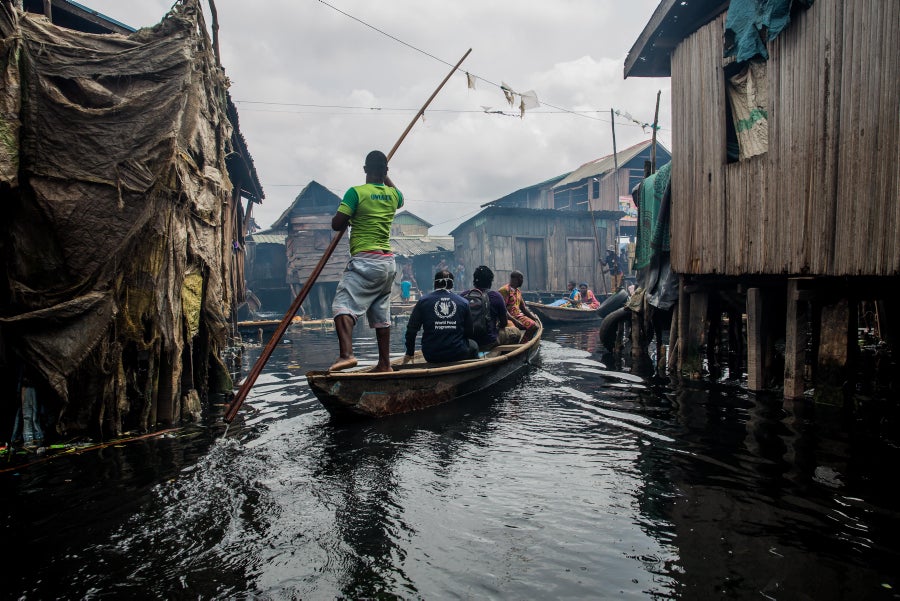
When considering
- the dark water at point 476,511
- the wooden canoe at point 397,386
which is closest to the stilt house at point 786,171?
the dark water at point 476,511

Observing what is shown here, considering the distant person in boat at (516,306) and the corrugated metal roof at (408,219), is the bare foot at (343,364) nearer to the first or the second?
the distant person in boat at (516,306)

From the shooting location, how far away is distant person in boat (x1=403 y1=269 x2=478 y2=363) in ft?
21.8

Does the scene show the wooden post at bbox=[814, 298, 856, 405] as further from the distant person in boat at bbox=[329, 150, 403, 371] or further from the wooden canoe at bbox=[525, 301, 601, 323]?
the wooden canoe at bbox=[525, 301, 601, 323]

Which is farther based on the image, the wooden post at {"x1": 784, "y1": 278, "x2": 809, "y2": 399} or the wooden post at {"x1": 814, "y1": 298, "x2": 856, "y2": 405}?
the wooden post at {"x1": 784, "y1": 278, "x2": 809, "y2": 399}

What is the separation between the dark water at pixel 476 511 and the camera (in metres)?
2.53

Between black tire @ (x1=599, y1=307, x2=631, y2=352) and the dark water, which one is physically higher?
black tire @ (x1=599, y1=307, x2=631, y2=352)

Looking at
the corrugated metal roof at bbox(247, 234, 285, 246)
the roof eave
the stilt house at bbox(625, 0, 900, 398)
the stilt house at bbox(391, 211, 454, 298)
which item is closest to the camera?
the stilt house at bbox(625, 0, 900, 398)

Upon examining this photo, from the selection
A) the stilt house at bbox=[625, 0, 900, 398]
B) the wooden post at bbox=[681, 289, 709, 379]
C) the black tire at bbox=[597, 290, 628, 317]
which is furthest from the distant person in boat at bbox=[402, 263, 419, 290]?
the wooden post at bbox=[681, 289, 709, 379]

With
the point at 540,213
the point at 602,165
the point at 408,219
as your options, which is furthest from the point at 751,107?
the point at 408,219

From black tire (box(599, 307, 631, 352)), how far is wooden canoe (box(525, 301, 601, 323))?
6210 mm

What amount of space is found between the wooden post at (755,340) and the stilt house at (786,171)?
0.02 metres

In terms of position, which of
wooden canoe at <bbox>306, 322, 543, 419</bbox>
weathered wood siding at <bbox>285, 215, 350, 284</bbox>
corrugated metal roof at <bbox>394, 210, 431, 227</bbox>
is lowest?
wooden canoe at <bbox>306, 322, 543, 419</bbox>

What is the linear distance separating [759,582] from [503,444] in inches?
102

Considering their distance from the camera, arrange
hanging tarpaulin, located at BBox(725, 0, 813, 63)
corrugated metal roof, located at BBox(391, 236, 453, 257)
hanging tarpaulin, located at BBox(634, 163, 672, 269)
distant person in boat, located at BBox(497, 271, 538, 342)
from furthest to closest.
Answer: corrugated metal roof, located at BBox(391, 236, 453, 257) < distant person in boat, located at BBox(497, 271, 538, 342) < hanging tarpaulin, located at BBox(634, 163, 672, 269) < hanging tarpaulin, located at BBox(725, 0, 813, 63)
